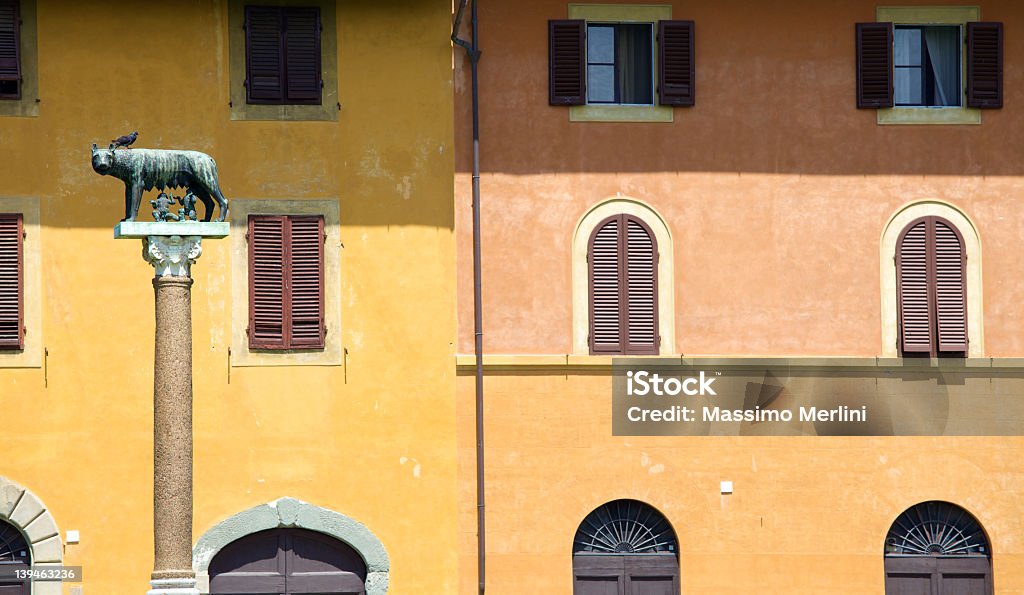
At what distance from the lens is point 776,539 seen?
69.4 ft

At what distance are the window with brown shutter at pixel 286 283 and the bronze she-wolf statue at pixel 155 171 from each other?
12.9ft

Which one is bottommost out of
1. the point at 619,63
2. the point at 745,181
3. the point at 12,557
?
the point at 12,557

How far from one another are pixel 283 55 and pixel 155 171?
15.5ft

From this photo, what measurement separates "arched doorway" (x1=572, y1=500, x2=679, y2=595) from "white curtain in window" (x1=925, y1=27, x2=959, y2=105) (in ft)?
18.8

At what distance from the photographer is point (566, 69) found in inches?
839

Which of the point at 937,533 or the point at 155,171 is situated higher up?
the point at 155,171

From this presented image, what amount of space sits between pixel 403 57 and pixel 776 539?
261 inches

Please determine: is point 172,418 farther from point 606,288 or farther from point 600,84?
point 600,84

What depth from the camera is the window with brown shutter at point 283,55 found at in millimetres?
21016

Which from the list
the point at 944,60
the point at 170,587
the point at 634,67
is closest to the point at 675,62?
the point at 634,67

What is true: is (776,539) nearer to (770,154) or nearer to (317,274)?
(770,154)

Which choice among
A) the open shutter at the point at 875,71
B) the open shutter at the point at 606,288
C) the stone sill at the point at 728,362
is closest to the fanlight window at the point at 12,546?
the stone sill at the point at 728,362

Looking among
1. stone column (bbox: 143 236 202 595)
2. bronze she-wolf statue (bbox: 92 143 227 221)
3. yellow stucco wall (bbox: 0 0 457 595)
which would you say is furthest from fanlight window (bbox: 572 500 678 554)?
bronze she-wolf statue (bbox: 92 143 227 221)

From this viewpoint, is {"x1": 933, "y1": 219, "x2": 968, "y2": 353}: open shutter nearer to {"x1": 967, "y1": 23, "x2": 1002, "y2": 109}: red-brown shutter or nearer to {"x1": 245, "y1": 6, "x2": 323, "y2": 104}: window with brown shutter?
{"x1": 967, "y1": 23, "x2": 1002, "y2": 109}: red-brown shutter
